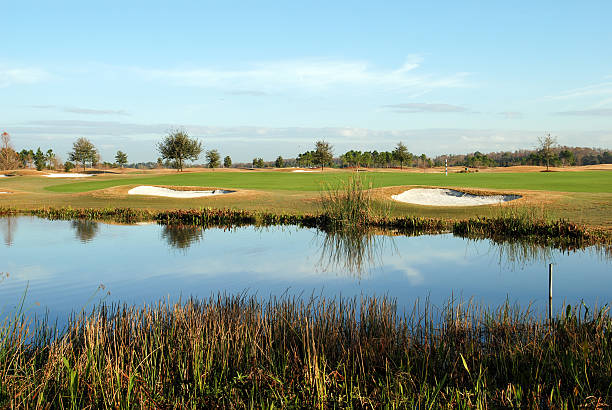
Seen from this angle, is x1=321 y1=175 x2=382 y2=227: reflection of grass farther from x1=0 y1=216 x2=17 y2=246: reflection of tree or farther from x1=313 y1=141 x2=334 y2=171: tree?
x1=313 y1=141 x2=334 y2=171: tree

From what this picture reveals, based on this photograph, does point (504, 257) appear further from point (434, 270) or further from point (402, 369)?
point (402, 369)

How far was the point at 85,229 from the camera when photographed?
16656 millimetres

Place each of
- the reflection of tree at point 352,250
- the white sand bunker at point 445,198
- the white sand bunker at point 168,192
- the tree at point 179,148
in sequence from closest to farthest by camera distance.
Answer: the reflection of tree at point 352,250 → the white sand bunker at point 445,198 → the white sand bunker at point 168,192 → the tree at point 179,148

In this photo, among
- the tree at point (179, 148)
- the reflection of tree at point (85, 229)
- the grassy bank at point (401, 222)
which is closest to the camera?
the grassy bank at point (401, 222)

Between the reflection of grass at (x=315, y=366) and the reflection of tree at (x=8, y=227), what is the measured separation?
387 inches

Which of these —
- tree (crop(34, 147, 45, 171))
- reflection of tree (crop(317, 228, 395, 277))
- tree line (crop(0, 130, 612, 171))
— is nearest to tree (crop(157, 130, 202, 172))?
tree line (crop(0, 130, 612, 171))

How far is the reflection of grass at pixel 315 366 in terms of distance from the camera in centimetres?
421

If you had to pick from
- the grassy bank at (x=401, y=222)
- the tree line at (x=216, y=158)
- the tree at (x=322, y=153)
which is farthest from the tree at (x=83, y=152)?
the grassy bank at (x=401, y=222)

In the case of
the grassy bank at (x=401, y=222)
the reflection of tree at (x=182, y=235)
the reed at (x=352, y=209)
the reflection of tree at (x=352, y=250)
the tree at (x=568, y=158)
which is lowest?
the reflection of tree at (x=352, y=250)

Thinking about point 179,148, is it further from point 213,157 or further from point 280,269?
point 280,269

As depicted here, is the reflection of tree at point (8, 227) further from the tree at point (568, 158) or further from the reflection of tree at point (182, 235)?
the tree at point (568, 158)

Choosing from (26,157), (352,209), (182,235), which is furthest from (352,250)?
(26,157)

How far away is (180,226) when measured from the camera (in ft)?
56.3

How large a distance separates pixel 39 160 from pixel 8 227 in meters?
78.9
